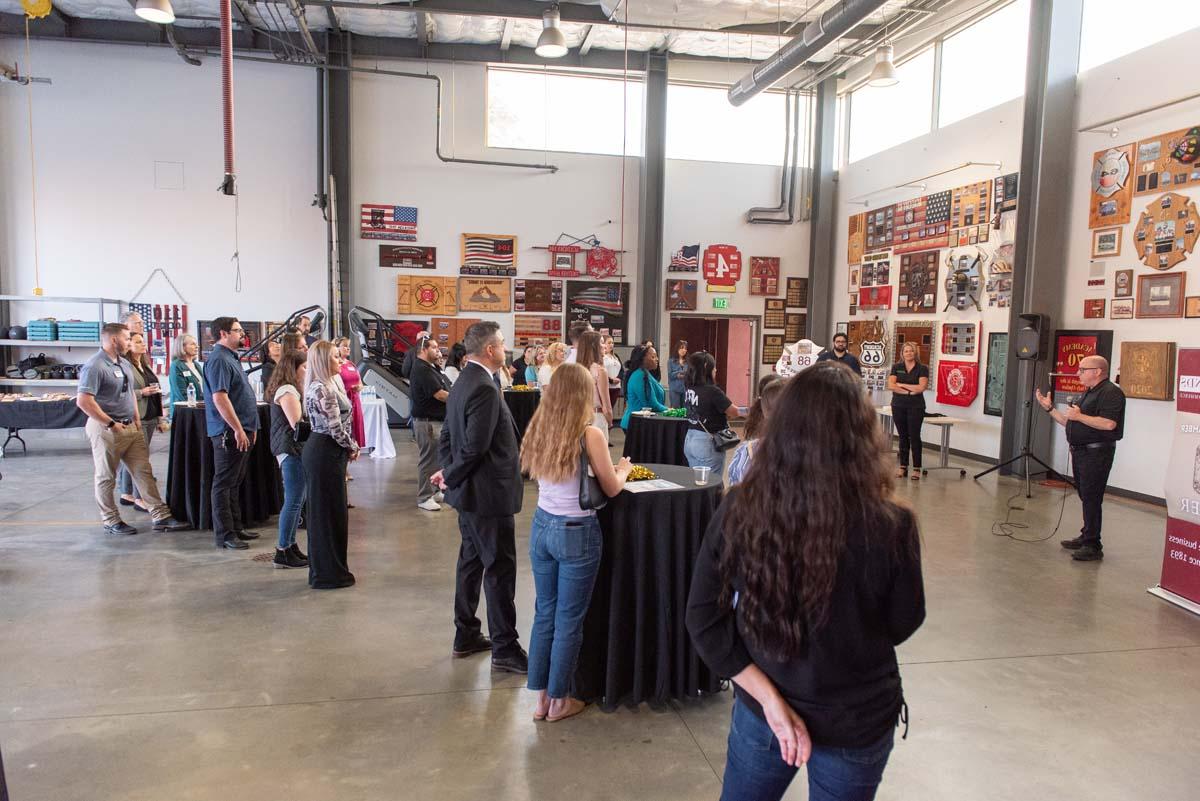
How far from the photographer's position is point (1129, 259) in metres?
7.64

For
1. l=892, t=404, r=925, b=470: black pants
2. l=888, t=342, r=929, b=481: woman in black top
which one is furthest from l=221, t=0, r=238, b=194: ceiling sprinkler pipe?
l=892, t=404, r=925, b=470: black pants

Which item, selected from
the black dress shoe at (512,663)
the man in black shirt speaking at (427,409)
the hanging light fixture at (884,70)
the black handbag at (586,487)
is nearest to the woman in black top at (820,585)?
the black handbag at (586,487)

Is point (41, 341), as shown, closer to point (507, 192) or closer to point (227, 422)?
point (507, 192)

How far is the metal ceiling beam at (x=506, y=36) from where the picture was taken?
11.0 m

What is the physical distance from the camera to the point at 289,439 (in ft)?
15.4

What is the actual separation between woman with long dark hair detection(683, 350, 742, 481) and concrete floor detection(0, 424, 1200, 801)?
154 centimetres

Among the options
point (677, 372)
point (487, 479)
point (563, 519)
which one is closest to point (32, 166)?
point (677, 372)

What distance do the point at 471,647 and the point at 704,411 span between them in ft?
8.08

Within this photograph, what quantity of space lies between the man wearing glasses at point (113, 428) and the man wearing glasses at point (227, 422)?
67 cm

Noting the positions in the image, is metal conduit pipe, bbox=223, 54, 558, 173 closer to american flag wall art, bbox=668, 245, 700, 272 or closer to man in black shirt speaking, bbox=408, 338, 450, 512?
american flag wall art, bbox=668, 245, 700, 272

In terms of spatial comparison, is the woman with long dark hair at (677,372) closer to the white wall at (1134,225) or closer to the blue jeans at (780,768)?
the white wall at (1134,225)

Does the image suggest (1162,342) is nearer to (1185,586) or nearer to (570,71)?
(1185,586)

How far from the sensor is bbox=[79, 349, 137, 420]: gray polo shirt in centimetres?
540

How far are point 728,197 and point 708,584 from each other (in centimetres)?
1227
